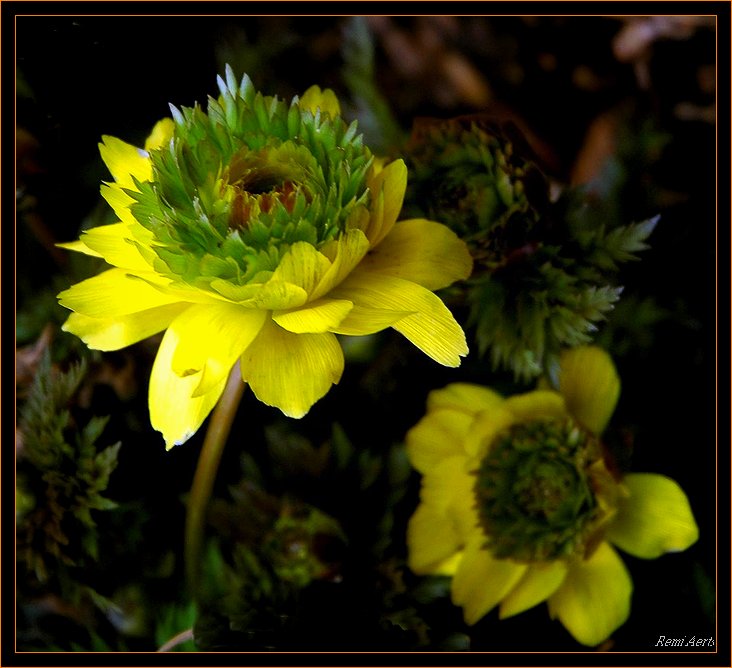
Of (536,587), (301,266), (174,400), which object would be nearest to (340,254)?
(301,266)

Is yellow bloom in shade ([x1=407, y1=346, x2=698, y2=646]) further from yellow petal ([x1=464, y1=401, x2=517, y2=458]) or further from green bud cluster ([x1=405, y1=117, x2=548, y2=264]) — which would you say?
green bud cluster ([x1=405, y1=117, x2=548, y2=264])

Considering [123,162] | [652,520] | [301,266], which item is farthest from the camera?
[652,520]

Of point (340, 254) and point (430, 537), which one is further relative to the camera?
point (430, 537)

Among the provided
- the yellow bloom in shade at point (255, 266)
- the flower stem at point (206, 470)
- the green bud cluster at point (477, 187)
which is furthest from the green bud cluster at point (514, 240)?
the flower stem at point (206, 470)

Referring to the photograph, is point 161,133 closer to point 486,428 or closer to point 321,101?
point 321,101

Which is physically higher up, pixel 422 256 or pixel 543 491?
pixel 422 256

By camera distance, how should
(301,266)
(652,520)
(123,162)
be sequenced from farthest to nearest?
1. (652,520)
2. (123,162)
3. (301,266)

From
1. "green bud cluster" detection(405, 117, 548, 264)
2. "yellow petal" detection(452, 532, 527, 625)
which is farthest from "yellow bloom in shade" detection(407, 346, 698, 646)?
"green bud cluster" detection(405, 117, 548, 264)
